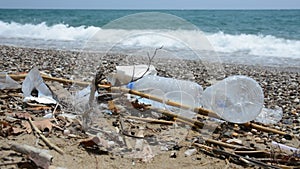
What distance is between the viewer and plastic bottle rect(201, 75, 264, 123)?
2498 millimetres

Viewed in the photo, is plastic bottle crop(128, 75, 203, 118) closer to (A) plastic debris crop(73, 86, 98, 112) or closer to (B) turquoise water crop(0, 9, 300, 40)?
(A) plastic debris crop(73, 86, 98, 112)

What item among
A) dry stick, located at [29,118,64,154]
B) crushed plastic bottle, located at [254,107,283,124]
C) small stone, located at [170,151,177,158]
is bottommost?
small stone, located at [170,151,177,158]

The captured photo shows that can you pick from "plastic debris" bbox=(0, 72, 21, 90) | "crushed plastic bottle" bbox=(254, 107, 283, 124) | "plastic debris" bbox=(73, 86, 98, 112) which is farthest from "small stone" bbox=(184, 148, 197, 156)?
"plastic debris" bbox=(0, 72, 21, 90)

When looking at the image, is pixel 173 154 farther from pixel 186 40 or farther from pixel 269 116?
pixel 269 116

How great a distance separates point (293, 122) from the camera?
288 cm

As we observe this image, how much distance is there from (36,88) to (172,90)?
1179 mm

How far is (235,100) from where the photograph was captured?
99.3 inches

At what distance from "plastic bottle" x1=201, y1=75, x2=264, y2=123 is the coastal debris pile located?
0.07 meters

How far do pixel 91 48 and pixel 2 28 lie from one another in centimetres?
1765

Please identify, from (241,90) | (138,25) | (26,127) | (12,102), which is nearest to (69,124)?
(26,127)

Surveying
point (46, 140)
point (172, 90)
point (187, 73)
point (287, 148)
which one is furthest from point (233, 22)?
point (46, 140)

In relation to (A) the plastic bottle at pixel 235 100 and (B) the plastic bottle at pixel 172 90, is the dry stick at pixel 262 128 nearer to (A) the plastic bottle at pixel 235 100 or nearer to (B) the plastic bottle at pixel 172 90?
(A) the plastic bottle at pixel 235 100

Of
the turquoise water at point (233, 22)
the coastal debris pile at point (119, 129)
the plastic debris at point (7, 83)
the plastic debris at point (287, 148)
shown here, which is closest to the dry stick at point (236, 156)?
the coastal debris pile at point (119, 129)

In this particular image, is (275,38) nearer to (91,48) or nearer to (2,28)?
(91,48)
